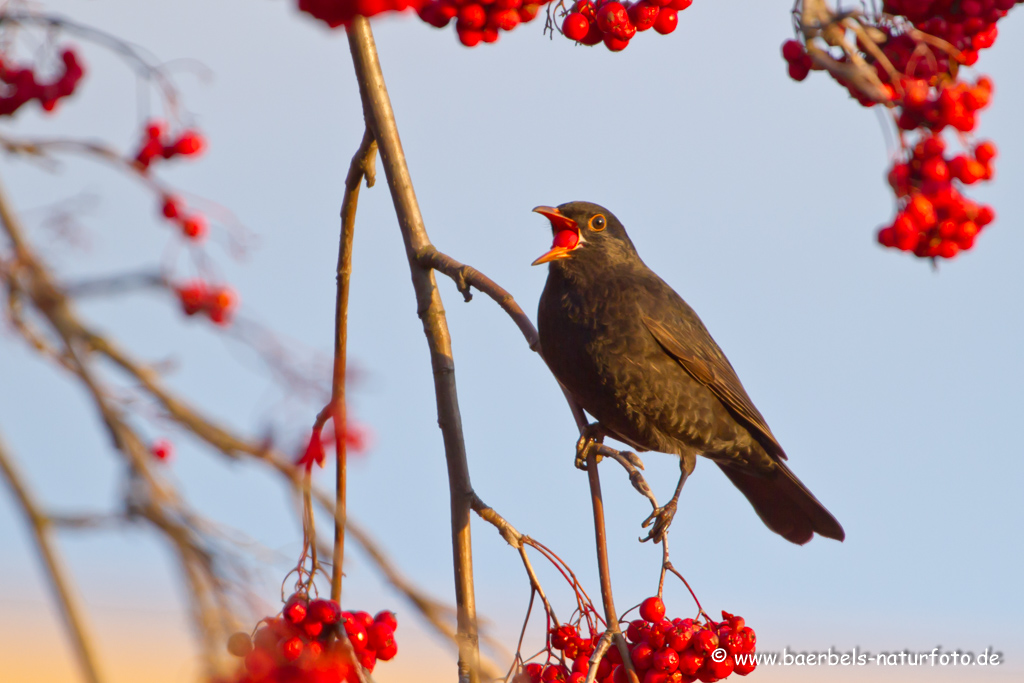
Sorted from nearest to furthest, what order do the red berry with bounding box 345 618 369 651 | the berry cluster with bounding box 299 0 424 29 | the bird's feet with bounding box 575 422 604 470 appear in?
the berry cluster with bounding box 299 0 424 29 → the red berry with bounding box 345 618 369 651 → the bird's feet with bounding box 575 422 604 470

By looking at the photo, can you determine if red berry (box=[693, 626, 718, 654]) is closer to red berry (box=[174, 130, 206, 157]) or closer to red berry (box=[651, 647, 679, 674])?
red berry (box=[651, 647, 679, 674])

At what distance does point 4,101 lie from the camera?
2.53 m

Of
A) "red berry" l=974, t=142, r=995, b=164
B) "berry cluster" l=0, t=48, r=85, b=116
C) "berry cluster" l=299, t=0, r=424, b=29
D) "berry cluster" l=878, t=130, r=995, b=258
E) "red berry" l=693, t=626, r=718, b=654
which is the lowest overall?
"red berry" l=693, t=626, r=718, b=654

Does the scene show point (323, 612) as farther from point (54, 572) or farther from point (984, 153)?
point (984, 153)

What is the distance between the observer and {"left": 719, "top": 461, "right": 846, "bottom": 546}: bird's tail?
5.38 m

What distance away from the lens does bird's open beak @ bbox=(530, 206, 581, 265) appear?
15.5 feet

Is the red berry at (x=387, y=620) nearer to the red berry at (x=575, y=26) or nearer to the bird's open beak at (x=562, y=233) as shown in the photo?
the red berry at (x=575, y=26)

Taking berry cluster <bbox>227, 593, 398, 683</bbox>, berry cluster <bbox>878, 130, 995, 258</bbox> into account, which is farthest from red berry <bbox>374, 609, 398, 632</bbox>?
berry cluster <bbox>878, 130, 995, 258</bbox>

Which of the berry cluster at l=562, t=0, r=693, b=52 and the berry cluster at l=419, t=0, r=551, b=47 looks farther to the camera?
the berry cluster at l=562, t=0, r=693, b=52

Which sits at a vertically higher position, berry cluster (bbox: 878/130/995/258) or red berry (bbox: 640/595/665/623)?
berry cluster (bbox: 878/130/995/258)

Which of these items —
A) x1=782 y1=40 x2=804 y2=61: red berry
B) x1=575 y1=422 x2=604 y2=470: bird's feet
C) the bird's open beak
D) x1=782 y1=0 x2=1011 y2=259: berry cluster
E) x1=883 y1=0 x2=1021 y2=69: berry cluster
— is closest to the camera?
x1=782 y1=0 x2=1011 y2=259: berry cluster

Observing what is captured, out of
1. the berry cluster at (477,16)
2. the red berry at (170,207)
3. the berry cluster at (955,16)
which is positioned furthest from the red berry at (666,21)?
the red berry at (170,207)

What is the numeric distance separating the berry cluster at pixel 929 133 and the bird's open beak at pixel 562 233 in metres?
2.80

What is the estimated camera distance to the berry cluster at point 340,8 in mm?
1227
